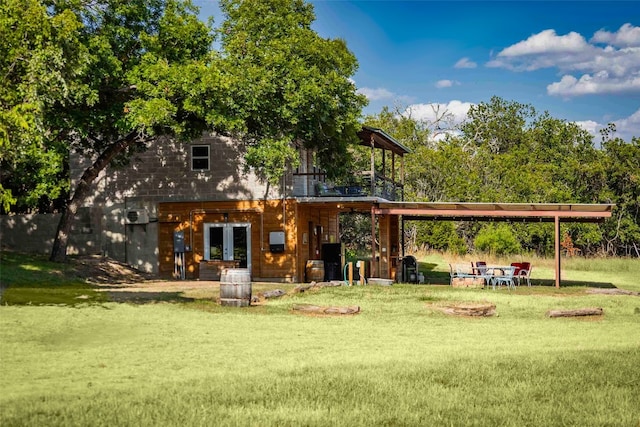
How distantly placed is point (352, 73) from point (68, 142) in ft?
31.9

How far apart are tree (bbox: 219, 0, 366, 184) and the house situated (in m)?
2.20

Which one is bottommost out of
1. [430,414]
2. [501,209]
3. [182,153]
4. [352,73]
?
[430,414]

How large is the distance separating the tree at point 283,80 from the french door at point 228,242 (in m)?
3.30

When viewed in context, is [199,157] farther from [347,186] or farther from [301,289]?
[301,289]

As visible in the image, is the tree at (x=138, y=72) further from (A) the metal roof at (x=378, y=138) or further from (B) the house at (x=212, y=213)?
(A) the metal roof at (x=378, y=138)

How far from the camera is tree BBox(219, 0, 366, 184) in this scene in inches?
917

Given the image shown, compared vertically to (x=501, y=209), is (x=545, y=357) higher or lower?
lower

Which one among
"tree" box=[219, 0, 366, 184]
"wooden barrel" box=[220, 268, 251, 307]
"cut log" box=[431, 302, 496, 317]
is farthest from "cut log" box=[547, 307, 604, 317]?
"tree" box=[219, 0, 366, 184]

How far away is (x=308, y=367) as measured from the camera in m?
10.5

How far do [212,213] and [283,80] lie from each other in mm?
6938

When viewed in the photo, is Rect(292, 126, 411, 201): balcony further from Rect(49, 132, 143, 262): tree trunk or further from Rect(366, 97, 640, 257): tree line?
Rect(366, 97, 640, 257): tree line

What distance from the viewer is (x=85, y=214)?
2986 centimetres

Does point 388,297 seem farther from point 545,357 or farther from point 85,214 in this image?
point 85,214

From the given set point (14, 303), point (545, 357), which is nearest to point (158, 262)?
point (14, 303)
